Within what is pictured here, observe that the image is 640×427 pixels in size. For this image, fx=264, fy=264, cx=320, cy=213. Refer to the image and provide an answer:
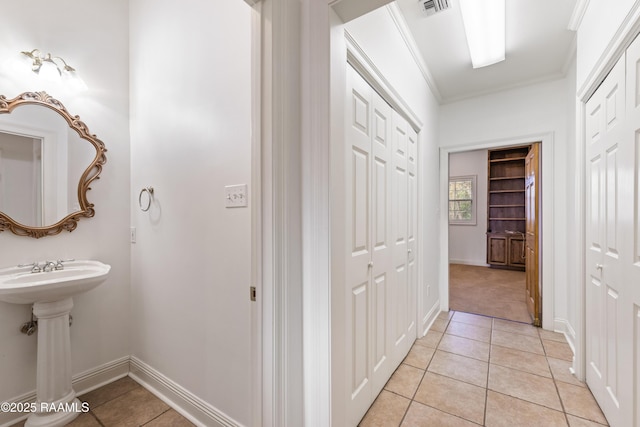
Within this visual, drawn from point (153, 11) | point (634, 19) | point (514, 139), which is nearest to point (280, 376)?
point (634, 19)

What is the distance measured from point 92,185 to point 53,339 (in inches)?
38.4

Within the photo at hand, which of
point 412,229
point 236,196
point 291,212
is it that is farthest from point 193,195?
point 412,229

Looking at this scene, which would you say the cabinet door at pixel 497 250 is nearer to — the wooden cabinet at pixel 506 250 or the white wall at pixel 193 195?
the wooden cabinet at pixel 506 250

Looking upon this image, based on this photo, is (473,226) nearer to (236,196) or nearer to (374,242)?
(374,242)

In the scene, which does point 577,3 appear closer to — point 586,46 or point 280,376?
point 586,46

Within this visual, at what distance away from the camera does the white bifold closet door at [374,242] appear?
142cm

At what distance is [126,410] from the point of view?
1.63m

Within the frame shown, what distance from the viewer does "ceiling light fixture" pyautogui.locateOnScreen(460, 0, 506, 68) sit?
1.90 meters

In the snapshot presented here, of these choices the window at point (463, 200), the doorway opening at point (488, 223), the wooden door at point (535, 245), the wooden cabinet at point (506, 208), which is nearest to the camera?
the wooden door at point (535, 245)

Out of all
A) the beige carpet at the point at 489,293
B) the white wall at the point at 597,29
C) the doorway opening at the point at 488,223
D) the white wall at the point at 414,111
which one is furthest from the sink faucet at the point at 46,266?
the doorway opening at the point at 488,223

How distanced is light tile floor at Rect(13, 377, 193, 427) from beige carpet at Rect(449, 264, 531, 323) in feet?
10.7

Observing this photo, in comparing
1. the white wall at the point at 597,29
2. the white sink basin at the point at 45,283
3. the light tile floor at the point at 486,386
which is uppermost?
the white wall at the point at 597,29

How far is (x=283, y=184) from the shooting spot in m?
1.04

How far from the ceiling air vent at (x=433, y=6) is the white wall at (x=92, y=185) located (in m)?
2.24
